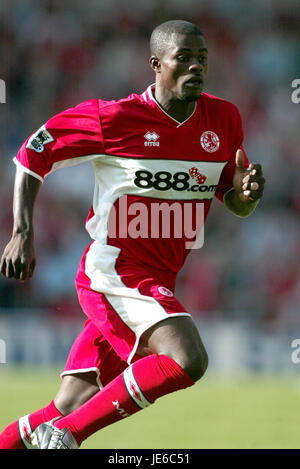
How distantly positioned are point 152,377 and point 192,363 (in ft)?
0.71

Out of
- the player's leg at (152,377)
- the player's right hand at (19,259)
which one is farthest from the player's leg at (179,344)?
the player's right hand at (19,259)

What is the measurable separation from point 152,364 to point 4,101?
10288 mm

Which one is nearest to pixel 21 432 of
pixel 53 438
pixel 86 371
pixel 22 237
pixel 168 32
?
pixel 86 371

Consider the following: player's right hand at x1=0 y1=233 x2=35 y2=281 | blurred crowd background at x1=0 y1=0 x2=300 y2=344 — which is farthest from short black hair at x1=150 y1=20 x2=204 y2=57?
blurred crowd background at x1=0 y1=0 x2=300 y2=344

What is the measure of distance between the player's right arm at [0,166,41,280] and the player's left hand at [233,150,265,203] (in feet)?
3.65

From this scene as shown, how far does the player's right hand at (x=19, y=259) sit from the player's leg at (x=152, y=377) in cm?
70

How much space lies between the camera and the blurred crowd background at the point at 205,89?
A: 1230 centimetres

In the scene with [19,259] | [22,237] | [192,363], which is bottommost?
[192,363]

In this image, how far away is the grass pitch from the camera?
636cm

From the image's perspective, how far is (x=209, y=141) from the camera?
4.83 meters

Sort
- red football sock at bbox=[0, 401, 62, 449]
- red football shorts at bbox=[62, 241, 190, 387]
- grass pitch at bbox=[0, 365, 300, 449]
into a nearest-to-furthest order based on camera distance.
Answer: red football shorts at bbox=[62, 241, 190, 387] → red football sock at bbox=[0, 401, 62, 449] → grass pitch at bbox=[0, 365, 300, 449]

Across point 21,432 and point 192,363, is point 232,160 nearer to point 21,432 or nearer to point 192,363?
point 192,363

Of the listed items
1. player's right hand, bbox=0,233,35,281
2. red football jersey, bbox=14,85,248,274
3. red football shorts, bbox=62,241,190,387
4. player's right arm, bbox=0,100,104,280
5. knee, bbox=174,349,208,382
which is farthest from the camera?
red football jersey, bbox=14,85,248,274

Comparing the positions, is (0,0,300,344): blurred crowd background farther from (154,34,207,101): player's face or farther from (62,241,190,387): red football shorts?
(154,34,207,101): player's face
